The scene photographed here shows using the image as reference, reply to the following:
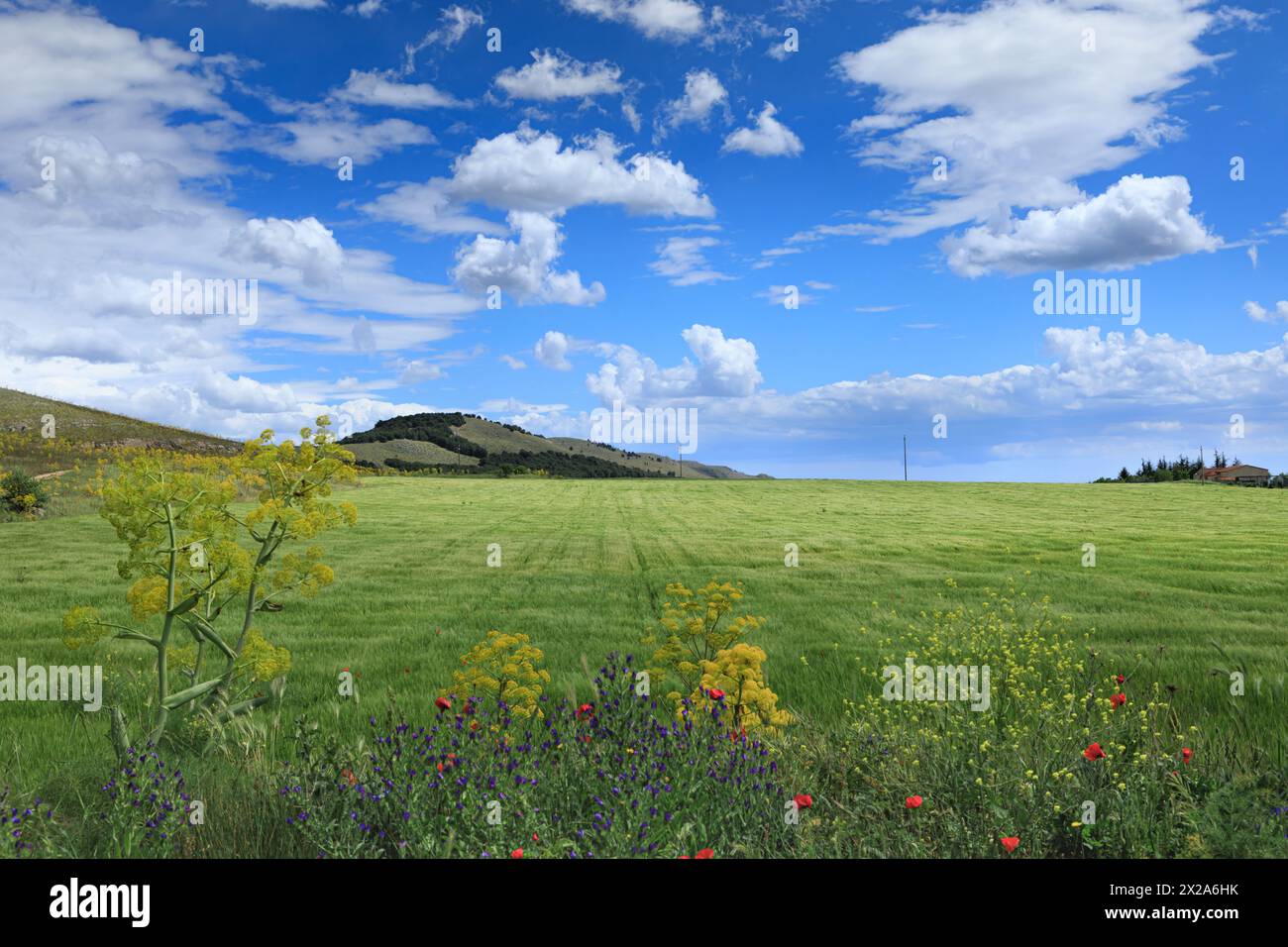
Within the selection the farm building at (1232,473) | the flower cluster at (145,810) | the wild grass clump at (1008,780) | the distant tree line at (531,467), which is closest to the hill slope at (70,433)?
the distant tree line at (531,467)

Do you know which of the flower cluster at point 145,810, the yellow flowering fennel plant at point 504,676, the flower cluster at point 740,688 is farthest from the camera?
the yellow flowering fennel plant at point 504,676

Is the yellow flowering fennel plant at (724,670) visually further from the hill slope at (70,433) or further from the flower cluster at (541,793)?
the hill slope at (70,433)

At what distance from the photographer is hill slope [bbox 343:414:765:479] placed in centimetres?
12539

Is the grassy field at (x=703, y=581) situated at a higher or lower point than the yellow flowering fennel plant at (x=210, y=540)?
lower

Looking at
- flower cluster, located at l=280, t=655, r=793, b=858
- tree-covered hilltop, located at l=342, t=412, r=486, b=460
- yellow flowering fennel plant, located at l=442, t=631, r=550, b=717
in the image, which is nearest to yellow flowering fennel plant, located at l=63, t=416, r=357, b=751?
yellow flowering fennel plant, located at l=442, t=631, r=550, b=717

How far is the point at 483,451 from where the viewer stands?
155 meters

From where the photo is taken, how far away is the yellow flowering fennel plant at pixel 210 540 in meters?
6.43

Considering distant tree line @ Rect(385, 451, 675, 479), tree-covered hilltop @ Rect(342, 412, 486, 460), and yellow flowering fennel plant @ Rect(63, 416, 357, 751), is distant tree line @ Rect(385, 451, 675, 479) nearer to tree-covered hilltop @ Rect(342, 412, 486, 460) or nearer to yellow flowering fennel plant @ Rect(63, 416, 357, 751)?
tree-covered hilltop @ Rect(342, 412, 486, 460)

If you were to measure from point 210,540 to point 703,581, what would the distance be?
44.1ft

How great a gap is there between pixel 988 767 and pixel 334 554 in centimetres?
2077

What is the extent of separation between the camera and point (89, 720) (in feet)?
26.9

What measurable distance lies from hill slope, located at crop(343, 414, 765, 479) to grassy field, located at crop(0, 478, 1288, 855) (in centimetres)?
7865

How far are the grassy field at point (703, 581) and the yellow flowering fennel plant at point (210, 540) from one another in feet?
3.26
